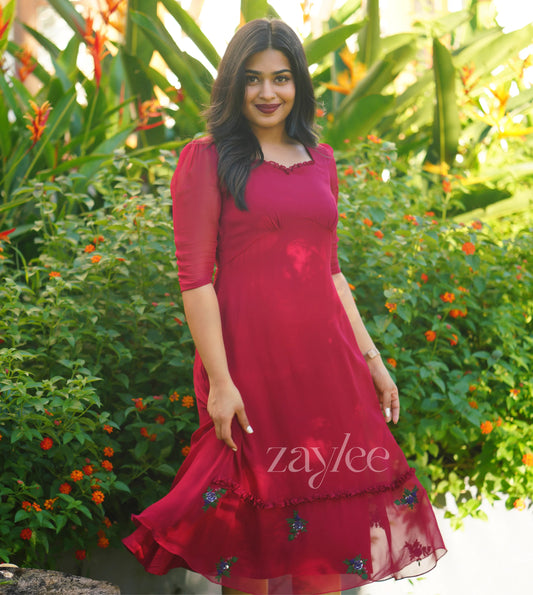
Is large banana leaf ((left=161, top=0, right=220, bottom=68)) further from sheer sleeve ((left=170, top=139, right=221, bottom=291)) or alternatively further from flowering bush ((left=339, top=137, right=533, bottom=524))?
sheer sleeve ((left=170, top=139, right=221, bottom=291))

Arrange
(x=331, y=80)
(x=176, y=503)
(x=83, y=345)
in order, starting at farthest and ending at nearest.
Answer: (x=331, y=80), (x=83, y=345), (x=176, y=503)

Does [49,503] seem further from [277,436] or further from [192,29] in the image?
[192,29]

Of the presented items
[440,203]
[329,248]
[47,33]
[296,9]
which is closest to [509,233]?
[440,203]

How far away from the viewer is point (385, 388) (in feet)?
5.98

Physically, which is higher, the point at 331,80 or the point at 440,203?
the point at 331,80

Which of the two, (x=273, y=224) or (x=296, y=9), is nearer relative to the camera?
(x=273, y=224)

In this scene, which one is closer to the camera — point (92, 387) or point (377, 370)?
point (377, 370)

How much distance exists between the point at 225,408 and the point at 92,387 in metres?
0.95

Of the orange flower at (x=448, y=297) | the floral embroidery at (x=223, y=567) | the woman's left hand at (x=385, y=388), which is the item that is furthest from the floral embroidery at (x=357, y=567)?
the orange flower at (x=448, y=297)

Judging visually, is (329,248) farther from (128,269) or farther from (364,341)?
(128,269)

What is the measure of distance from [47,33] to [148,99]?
→ 9.01 ft

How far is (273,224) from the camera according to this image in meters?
1.60

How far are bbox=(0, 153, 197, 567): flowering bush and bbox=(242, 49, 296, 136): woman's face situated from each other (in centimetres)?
85

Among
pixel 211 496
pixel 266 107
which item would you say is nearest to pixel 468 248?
pixel 266 107
